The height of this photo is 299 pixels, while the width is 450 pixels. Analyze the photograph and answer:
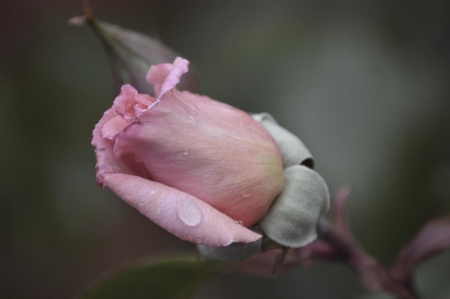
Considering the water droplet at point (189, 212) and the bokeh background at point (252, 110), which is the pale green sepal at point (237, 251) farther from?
the bokeh background at point (252, 110)

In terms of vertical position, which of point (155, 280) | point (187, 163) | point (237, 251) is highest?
point (187, 163)

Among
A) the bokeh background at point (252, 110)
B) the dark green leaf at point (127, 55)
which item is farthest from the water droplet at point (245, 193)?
A: the bokeh background at point (252, 110)

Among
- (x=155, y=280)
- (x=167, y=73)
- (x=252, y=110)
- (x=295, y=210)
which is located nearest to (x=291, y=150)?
(x=295, y=210)

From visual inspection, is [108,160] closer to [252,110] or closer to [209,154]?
[209,154]

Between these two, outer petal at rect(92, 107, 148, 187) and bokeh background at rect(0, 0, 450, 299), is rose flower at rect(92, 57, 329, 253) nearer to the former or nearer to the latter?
outer petal at rect(92, 107, 148, 187)

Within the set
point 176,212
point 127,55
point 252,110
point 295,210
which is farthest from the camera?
point 252,110

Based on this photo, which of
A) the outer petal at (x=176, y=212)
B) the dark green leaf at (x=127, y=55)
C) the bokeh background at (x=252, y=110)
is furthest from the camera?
the bokeh background at (x=252, y=110)

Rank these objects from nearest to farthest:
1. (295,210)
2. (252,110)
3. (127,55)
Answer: (295,210) → (127,55) → (252,110)
